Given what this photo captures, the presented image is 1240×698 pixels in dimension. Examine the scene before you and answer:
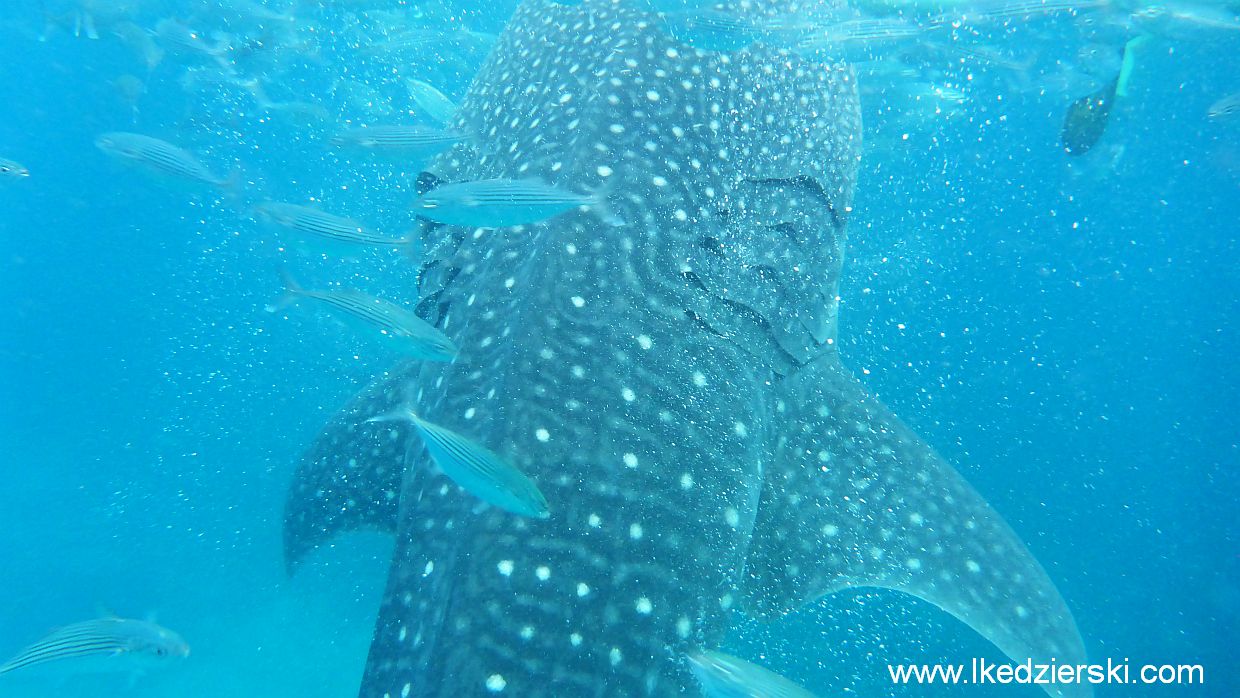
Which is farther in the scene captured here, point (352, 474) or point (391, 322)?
point (352, 474)

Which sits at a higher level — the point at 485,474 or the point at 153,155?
the point at 153,155

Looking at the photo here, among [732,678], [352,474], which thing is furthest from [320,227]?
[732,678]

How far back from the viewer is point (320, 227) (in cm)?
407

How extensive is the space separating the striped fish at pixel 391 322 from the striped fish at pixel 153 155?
219 cm

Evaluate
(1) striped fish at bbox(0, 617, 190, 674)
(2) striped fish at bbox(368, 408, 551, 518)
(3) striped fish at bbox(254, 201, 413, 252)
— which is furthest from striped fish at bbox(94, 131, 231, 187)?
(2) striped fish at bbox(368, 408, 551, 518)

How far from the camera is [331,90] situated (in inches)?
695

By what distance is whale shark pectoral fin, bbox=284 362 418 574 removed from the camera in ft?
12.6

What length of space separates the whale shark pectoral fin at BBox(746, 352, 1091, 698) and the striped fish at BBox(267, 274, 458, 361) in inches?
82.9

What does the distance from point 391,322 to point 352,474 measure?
4.74 feet

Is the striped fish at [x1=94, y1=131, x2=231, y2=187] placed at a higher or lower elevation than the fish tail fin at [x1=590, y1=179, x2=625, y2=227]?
lower

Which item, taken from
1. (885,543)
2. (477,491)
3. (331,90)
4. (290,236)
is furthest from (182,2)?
(885,543)

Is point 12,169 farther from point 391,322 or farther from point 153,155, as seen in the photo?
point 391,322

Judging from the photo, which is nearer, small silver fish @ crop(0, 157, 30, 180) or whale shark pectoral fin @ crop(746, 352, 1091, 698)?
whale shark pectoral fin @ crop(746, 352, 1091, 698)

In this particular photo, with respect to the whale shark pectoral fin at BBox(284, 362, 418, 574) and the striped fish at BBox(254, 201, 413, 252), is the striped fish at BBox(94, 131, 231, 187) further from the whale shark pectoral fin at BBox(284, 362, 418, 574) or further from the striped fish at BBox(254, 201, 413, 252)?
the whale shark pectoral fin at BBox(284, 362, 418, 574)
